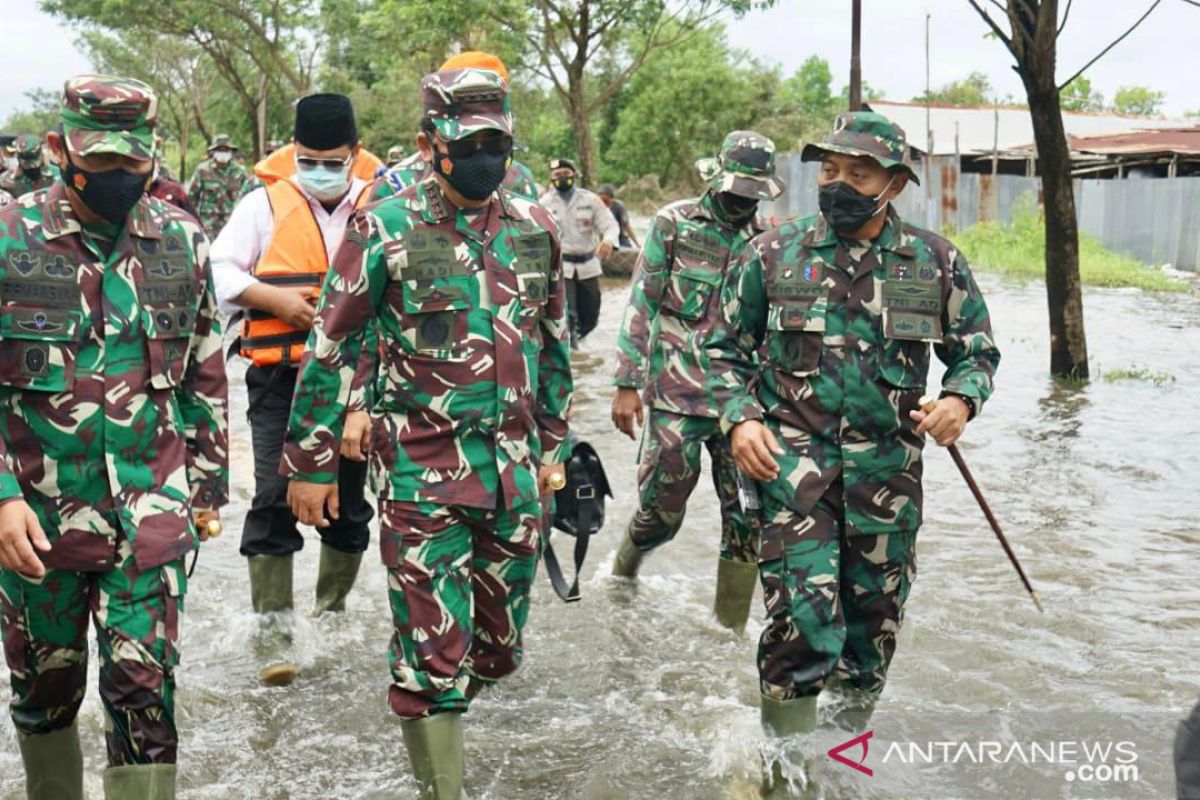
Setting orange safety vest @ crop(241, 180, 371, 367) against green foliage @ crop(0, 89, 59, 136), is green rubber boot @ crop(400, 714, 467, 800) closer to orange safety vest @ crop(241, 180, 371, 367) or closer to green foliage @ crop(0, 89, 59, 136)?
orange safety vest @ crop(241, 180, 371, 367)

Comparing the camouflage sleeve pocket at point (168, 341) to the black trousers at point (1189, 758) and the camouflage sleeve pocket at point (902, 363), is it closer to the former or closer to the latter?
the camouflage sleeve pocket at point (902, 363)

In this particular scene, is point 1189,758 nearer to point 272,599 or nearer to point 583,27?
point 272,599

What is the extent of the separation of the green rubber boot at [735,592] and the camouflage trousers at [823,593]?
5.75 feet

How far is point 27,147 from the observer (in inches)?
591

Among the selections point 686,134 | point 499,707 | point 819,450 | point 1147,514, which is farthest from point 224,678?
point 686,134

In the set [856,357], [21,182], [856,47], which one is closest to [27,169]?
[21,182]

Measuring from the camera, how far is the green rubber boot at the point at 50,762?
4145 mm

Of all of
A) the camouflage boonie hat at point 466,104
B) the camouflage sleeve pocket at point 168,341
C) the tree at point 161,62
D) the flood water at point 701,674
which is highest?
the tree at point 161,62

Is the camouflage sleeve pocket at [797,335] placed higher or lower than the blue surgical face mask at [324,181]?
lower

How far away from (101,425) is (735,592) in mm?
3448

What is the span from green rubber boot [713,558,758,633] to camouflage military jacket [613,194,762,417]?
0.73 metres

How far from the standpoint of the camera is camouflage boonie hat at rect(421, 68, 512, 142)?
436 centimetres

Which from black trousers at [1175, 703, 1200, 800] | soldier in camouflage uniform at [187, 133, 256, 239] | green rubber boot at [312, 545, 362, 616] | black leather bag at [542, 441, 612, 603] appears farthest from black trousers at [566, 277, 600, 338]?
black trousers at [1175, 703, 1200, 800]

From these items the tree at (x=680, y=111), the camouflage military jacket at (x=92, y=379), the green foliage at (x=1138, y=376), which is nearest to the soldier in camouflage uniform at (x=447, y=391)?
the camouflage military jacket at (x=92, y=379)
